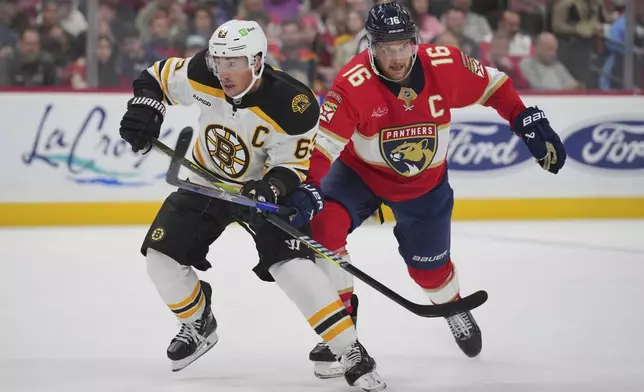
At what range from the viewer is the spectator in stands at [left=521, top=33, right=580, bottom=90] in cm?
683

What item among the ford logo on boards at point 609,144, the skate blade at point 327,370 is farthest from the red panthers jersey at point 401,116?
the ford logo on boards at point 609,144

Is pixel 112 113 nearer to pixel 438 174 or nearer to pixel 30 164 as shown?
pixel 30 164

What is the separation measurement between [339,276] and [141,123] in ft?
2.84

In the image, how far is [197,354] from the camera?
332 centimetres

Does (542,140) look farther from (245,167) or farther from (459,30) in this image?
(459,30)

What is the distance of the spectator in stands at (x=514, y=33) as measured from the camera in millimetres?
6941

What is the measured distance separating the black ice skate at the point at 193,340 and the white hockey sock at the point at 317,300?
1.42 feet

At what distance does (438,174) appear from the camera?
3.58 meters

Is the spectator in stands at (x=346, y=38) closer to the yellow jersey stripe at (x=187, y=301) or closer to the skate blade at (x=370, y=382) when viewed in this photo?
the yellow jersey stripe at (x=187, y=301)

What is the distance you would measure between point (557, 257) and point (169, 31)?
121 inches

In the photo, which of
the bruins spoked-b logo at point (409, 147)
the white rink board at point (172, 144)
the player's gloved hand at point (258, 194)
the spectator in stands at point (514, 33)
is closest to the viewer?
the player's gloved hand at point (258, 194)

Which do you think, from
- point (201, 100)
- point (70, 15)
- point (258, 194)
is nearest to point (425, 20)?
Answer: point (70, 15)

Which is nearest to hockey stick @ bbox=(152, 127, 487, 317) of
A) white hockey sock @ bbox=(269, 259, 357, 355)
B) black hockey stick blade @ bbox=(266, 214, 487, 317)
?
black hockey stick blade @ bbox=(266, 214, 487, 317)

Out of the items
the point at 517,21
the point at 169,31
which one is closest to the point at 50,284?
the point at 169,31
